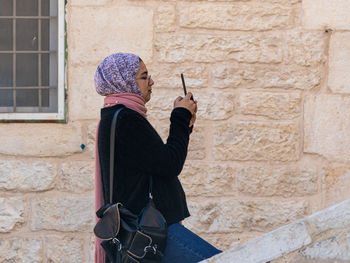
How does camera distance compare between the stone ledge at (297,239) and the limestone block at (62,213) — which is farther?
the limestone block at (62,213)

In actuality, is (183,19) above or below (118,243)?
above

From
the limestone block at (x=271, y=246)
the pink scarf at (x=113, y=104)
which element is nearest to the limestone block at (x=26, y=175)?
the pink scarf at (x=113, y=104)

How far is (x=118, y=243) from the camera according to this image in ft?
8.50

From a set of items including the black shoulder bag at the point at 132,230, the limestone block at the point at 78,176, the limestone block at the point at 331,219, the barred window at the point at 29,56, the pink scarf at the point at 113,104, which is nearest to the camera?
the limestone block at the point at 331,219

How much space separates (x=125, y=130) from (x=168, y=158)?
0.69ft

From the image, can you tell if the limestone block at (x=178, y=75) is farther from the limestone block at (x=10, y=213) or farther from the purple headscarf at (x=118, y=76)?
the purple headscarf at (x=118, y=76)

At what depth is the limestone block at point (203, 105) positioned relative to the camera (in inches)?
171

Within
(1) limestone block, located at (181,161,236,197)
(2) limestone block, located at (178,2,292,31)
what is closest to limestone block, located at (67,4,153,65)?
(2) limestone block, located at (178,2,292,31)

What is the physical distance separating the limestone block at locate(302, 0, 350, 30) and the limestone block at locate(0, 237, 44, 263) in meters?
2.41

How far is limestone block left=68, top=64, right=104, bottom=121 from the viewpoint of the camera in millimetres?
4383

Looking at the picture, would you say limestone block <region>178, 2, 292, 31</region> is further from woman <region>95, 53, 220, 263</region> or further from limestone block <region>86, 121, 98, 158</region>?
woman <region>95, 53, 220, 263</region>

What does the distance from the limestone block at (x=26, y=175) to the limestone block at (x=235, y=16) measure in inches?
54.1

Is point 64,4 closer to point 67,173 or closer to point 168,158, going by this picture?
point 67,173

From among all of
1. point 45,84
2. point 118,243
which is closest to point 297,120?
point 45,84
